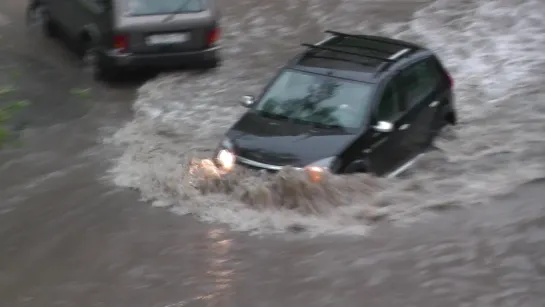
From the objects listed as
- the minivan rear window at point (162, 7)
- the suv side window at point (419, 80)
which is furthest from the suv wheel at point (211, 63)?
the suv side window at point (419, 80)

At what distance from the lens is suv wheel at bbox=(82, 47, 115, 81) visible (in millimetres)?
14008

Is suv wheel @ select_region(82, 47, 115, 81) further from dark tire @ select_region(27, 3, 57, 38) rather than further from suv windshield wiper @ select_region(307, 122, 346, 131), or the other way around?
suv windshield wiper @ select_region(307, 122, 346, 131)

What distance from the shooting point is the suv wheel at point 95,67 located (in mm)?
14008

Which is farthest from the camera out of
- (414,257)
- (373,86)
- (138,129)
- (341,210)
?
(138,129)

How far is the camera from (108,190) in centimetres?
982

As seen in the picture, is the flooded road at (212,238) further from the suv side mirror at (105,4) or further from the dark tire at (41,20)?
the dark tire at (41,20)

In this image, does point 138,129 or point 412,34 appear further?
point 412,34

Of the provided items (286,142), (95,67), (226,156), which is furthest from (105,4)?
(286,142)

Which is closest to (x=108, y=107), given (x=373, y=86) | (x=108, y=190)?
(x=108, y=190)

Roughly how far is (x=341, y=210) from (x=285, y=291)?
5.68ft

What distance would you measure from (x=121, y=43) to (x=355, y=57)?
481 centimetres

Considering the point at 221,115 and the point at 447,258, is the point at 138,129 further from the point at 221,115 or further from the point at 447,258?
the point at 447,258

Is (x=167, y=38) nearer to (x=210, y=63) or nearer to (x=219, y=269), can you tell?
(x=210, y=63)

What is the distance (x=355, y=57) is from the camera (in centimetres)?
1009
